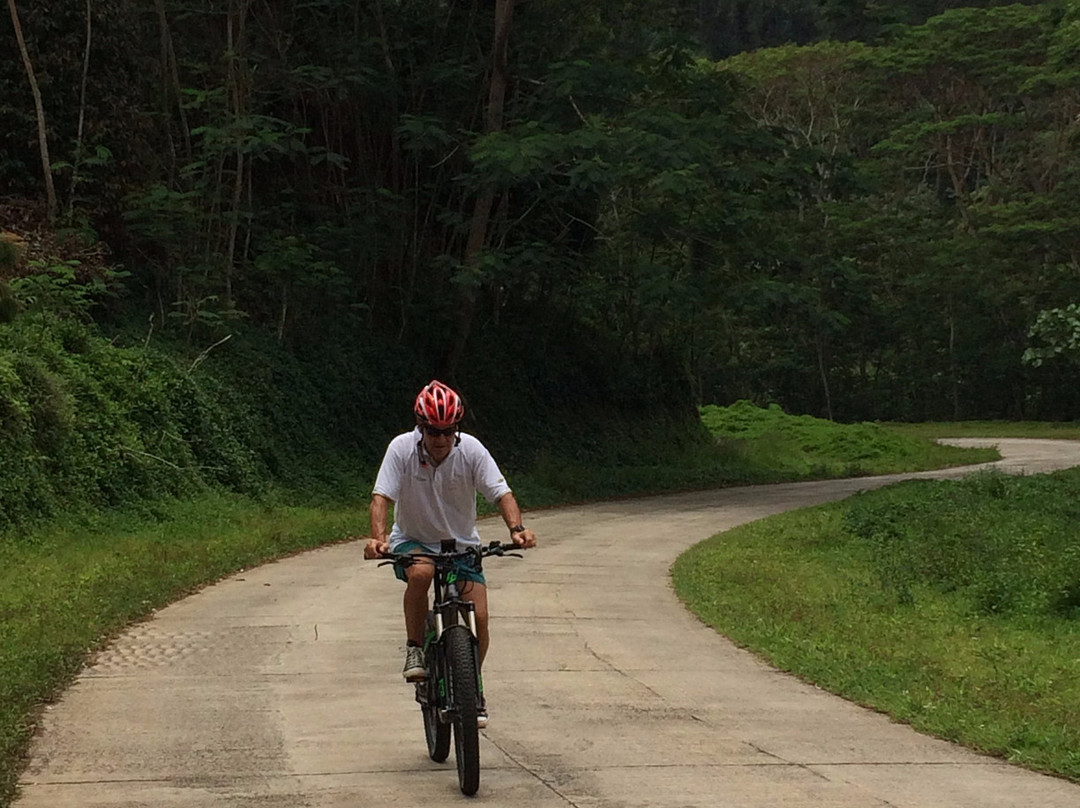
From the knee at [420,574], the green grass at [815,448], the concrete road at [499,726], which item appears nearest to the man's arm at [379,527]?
the knee at [420,574]

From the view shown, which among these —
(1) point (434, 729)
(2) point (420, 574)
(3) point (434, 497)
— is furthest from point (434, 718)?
(3) point (434, 497)

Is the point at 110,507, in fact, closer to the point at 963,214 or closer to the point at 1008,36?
the point at 1008,36

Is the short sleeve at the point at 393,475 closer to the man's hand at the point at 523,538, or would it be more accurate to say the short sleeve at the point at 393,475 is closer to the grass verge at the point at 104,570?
the man's hand at the point at 523,538

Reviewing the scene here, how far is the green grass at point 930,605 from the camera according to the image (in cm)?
934

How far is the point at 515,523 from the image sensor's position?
7.49 metres

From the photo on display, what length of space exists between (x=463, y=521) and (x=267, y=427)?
18.2m

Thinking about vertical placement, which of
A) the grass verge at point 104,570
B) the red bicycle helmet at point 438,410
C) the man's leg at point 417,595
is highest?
the red bicycle helmet at point 438,410

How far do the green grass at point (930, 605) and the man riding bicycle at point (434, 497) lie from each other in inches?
120

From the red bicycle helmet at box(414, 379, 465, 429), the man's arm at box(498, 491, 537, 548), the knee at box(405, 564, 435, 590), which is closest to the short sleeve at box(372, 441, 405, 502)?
the red bicycle helmet at box(414, 379, 465, 429)

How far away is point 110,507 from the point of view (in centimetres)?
1908

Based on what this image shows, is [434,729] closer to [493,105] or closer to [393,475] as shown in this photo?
[393,475]

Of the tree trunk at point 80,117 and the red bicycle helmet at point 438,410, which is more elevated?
the tree trunk at point 80,117

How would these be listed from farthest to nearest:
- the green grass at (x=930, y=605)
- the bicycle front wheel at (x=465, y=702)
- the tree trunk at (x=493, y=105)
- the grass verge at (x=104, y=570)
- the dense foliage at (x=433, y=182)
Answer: the tree trunk at (x=493, y=105) → the dense foliage at (x=433, y=182) → the grass verge at (x=104, y=570) → the green grass at (x=930, y=605) → the bicycle front wheel at (x=465, y=702)

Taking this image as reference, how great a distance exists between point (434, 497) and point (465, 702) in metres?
1.17
